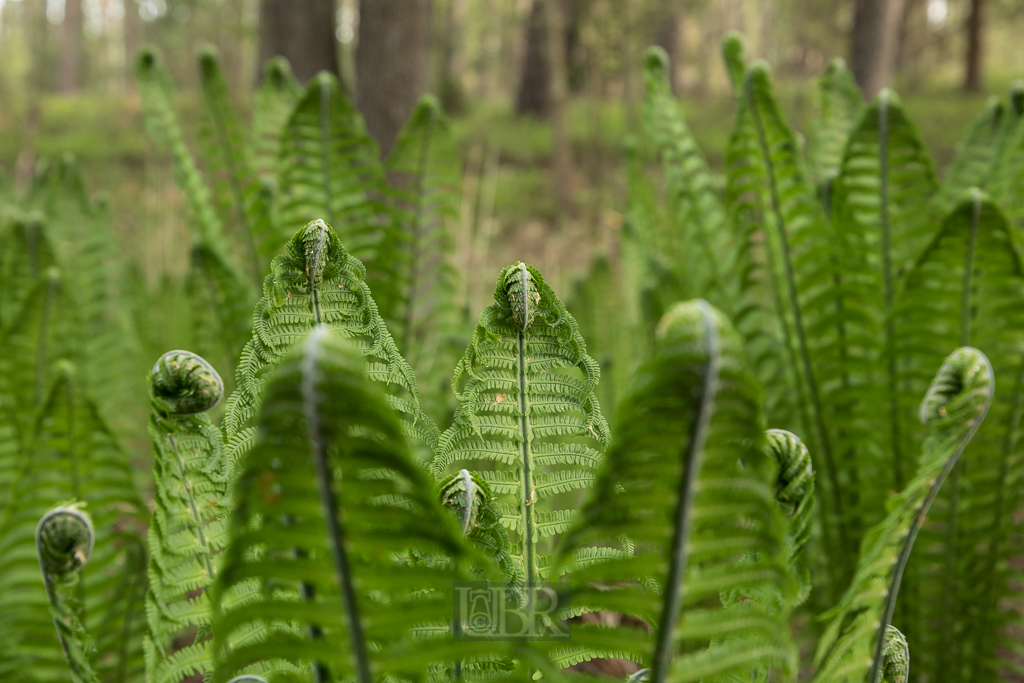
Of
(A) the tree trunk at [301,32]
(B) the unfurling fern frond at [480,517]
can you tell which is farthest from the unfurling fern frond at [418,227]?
(A) the tree trunk at [301,32]

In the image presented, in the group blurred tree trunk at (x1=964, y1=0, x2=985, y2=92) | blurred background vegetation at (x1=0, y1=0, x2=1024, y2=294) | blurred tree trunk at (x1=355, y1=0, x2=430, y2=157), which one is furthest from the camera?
blurred tree trunk at (x1=964, y1=0, x2=985, y2=92)

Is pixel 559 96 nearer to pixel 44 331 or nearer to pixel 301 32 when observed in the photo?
pixel 301 32

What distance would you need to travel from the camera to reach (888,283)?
→ 0.86 m

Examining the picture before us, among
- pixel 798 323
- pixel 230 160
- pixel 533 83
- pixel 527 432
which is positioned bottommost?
pixel 527 432

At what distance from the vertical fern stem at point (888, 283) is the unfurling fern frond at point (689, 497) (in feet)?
1.83

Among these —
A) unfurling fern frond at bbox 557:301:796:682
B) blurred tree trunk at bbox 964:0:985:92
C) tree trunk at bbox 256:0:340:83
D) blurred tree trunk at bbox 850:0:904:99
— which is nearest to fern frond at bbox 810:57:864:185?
unfurling fern frond at bbox 557:301:796:682

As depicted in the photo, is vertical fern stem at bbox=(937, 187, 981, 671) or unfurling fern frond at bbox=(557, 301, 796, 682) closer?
unfurling fern frond at bbox=(557, 301, 796, 682)

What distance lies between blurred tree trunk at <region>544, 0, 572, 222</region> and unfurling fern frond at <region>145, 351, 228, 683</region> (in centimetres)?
432

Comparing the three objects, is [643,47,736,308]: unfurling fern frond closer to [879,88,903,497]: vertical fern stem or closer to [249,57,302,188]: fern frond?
[879,88,903,497]: vertical fern stem

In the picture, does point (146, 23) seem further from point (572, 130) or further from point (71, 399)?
point (71, 399)

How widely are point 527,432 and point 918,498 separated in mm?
241

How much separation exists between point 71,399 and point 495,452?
45 centimetres

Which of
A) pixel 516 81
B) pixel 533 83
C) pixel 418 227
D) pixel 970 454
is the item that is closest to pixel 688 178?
pixel 418 227

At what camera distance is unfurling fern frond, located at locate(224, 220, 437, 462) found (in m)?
0.41
